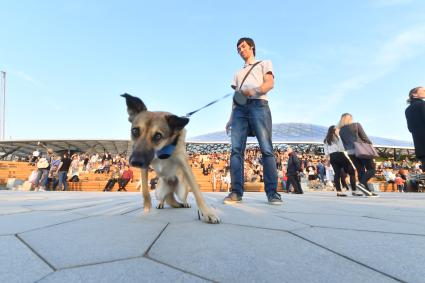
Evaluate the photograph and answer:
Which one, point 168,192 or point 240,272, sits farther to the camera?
point 168,192

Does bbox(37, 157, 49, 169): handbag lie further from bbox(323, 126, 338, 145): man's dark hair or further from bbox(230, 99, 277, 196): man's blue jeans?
bbox(323, 126, 338, 145): man's dark hair

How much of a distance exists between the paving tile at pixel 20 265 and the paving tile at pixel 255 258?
447mm

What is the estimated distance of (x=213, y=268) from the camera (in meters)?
1.09

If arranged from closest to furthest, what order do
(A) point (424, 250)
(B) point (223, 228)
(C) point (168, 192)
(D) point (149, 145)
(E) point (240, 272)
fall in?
(E) point (240, 272) < (A) point (424, 250) < (B) point (223, 228) < (D) point (149, 145) < (C) point (168, 192)

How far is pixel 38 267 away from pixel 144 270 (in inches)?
17.0

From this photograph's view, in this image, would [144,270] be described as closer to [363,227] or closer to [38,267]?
[38,267]

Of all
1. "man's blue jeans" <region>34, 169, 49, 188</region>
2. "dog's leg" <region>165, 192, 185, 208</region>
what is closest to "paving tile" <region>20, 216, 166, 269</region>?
"dog's leg" <region>165, 192, 185, 208</region>

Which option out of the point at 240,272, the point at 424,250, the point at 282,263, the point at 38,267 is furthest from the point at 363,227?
the point at 38,267

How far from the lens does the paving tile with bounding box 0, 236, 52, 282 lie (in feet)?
3.26

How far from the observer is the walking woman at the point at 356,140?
6571mm

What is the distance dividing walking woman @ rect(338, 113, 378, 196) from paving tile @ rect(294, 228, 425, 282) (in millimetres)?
5369

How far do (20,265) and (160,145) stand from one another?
1419 mm

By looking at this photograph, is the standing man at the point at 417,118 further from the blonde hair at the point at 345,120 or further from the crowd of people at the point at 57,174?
the crowd of people at the point at 57,174

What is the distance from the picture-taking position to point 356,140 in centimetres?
653
